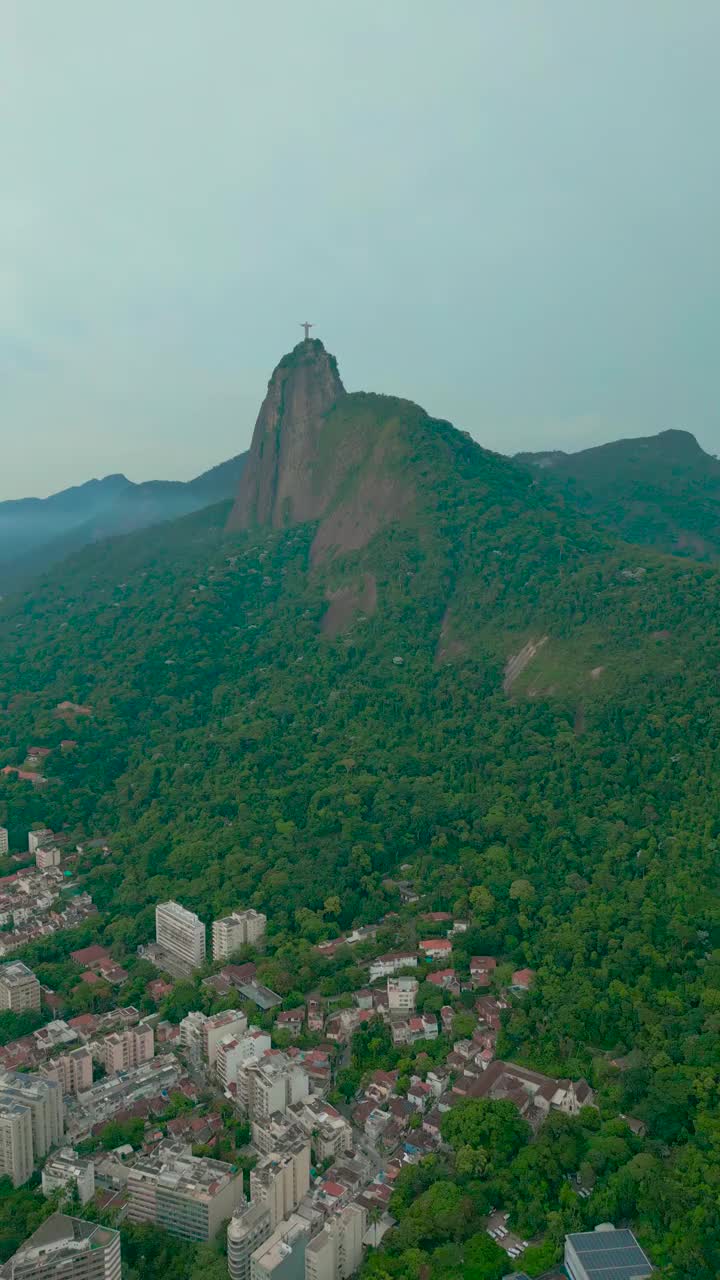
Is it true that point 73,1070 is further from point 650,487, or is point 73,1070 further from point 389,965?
point 650,487

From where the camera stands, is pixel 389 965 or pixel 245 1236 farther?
pixel 389 965

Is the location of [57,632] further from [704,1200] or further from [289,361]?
[704,1200]

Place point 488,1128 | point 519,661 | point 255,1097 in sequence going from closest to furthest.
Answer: point 488,1128
point 255,1097
point 519,661

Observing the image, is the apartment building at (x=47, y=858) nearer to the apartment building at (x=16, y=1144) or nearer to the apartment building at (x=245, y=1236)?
the apartment building at (x=16, y=1144)

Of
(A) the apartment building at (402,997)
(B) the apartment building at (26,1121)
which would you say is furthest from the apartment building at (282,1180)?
(A) the apartment building at (402,997)

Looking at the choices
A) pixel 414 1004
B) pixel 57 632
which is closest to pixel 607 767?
pixel 414 1004

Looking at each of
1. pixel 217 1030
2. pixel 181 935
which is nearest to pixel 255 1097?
pixel 217 1030

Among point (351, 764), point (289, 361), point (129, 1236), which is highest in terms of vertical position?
point (289, 361)
